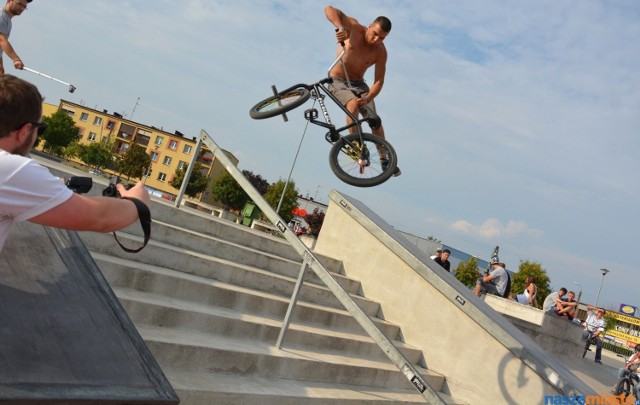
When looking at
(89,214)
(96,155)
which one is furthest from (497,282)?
(96,155)

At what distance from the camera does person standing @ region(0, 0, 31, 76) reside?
18.6 feet

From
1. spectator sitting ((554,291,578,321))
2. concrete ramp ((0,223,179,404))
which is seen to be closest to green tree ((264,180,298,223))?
spectator sitting ((554,291,578,321))

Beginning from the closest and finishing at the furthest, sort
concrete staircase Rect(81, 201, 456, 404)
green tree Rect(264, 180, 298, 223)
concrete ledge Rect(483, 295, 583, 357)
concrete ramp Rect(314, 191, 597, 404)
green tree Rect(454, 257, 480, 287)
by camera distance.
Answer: concrete staircase Rect(81, 201, 456, 404) → concrete ramp Rect(314, 191, 597, 404) → concrete ledge Rect(483, 295, 583, 357) → green tree Rect(454, 257, 480, 287) → green tree Rect(264, 180, 298, 223)

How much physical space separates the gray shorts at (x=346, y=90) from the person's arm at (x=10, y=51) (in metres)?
3.45

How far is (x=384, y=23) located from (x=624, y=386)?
30.3 ft

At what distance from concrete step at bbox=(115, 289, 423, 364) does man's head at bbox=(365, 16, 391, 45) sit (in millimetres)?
3301

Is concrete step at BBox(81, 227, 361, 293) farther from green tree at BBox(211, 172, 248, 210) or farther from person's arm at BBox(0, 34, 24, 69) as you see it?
green tree at BBox(211, 172, 248, 210)

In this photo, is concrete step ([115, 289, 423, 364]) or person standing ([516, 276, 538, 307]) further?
person standing ([516, 276, 538, 307])

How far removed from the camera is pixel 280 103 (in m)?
6.95

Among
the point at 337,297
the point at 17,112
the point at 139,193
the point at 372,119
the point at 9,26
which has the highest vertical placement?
the point at 372,119

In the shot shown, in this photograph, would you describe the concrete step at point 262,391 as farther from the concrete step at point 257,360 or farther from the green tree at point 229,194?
the green tree at point 229,194

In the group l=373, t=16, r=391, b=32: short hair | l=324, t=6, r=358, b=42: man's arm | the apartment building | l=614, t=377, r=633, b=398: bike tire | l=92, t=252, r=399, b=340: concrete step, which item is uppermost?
the apartment building

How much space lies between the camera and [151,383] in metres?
2.33

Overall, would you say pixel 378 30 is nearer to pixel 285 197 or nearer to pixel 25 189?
pixel 25 189
